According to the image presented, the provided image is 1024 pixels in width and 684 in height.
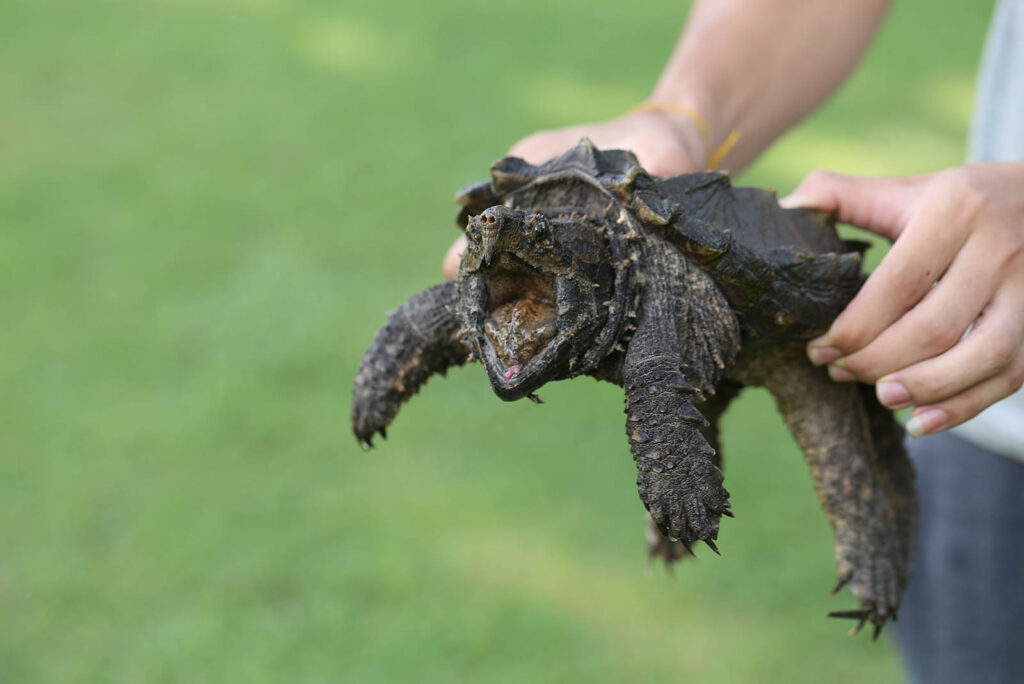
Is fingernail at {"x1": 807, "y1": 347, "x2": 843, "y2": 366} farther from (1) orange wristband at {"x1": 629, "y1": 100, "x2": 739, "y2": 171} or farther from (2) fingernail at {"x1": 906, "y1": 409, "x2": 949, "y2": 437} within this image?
(1) orange wristband at {"x1": 629, "y1": 100, "x2": 739, "y2": 171}

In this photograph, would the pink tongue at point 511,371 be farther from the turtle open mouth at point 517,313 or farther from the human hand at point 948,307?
the human hand at point 948,307

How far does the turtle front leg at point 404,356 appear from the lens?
69.9 inches

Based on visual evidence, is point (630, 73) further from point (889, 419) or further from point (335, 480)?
point (889, 419)


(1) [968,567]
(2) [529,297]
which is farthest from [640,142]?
(1) [968,567]

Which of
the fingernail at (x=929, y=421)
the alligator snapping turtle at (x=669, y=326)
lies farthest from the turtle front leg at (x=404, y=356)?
the fingernail at (x=929, y=421)

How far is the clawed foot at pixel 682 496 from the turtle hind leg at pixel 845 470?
0.47 m

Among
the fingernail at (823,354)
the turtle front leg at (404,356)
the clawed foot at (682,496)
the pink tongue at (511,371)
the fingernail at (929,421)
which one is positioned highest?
the turtle front leg at (404,356)

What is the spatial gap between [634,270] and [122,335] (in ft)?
13.0

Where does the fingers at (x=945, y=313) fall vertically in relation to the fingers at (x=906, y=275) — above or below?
below

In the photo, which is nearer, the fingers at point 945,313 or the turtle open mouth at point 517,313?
the turtle open mouth at point 517,313

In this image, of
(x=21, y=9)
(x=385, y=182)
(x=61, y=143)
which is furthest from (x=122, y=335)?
(x=21, y=9)

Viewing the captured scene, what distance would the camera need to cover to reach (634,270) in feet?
5.09

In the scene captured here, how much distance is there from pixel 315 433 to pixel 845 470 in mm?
2867

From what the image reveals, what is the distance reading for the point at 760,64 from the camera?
2.26m
